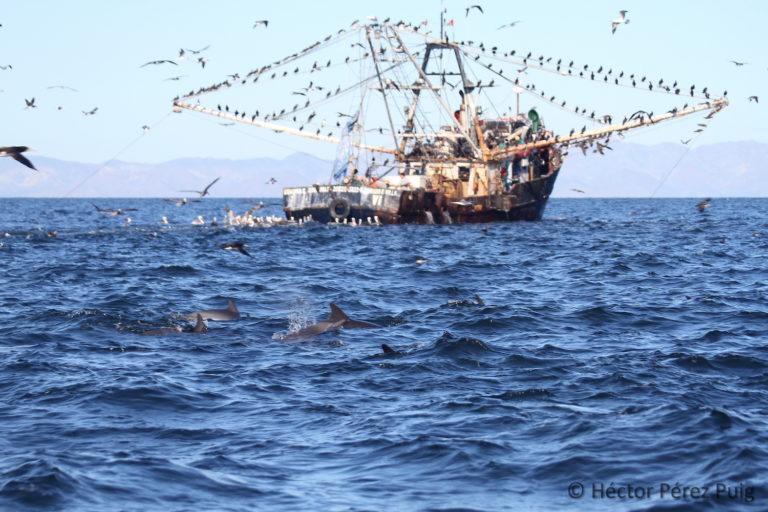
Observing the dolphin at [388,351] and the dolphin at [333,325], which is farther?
the dolphin at [333,325]

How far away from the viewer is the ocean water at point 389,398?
40.5 ft

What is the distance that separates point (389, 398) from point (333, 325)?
22.1 feet

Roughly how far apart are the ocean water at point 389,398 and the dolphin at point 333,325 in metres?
0.42

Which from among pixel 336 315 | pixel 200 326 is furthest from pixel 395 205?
pixel 200 326

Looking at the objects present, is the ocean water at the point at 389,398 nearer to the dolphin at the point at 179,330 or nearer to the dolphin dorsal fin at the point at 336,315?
the dolphin at the point at 179,330

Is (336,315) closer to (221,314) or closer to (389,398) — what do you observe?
(221,314)

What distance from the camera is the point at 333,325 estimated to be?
23.1 m

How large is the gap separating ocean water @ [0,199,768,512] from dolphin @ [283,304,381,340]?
416mm

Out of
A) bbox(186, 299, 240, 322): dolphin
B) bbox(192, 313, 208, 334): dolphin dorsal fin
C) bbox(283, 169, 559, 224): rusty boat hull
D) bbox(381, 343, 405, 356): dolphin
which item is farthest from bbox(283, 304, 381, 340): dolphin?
bbox(283, 169, 559, 224): rusty boat hull

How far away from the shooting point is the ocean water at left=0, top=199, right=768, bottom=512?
1234 cm
